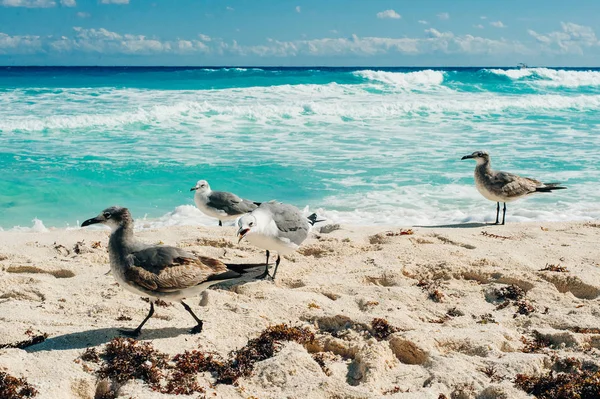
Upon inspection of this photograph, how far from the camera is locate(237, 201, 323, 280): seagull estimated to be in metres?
5.16

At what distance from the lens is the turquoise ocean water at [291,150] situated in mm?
10469

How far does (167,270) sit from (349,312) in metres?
1.50

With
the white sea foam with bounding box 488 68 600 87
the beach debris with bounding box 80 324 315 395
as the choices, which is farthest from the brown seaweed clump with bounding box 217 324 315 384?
the white sea foam with bounding box 488 68 600 87

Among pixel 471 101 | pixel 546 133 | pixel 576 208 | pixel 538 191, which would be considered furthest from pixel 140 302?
pixel 471 101

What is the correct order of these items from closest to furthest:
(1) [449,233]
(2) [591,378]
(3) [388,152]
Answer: (2) [591,378] → (1) [449,233] → (3) [388,152]

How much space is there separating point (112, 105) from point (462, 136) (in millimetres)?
15248


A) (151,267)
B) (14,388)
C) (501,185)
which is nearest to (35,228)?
(151,267)

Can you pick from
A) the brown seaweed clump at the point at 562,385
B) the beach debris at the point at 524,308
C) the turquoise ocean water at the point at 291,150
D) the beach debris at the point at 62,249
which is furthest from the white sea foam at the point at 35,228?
the brown seaweed clump at the point at 562,385

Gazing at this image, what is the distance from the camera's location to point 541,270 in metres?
A: 5.78

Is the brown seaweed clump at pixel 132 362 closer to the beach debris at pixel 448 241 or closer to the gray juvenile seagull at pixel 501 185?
the beach debris at pixel 448 241

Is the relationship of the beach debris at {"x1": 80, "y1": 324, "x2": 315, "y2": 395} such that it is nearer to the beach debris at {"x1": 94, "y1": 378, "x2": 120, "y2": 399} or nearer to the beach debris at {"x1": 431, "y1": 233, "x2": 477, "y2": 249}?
the beach debris at {"x1": 94, "y1": 378, "x2": 120, "y2": 399}

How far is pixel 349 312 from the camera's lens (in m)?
4.68

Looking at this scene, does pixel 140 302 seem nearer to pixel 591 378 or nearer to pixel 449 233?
pixel 591 378

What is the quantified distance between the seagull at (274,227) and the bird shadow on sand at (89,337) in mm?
1041
